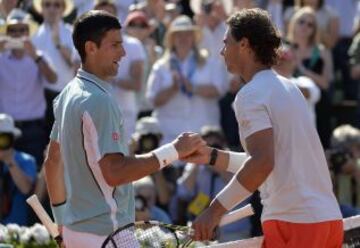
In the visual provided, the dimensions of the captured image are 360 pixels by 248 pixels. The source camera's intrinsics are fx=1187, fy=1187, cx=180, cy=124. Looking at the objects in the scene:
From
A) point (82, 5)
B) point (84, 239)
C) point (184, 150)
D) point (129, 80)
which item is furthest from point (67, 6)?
point (84, 239)

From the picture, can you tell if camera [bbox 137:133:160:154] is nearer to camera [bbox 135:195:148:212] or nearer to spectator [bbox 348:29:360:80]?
camera [bbox 135:195:148:212]

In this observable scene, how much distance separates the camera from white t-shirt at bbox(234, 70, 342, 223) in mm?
5402

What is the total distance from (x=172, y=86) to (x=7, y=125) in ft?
6.08

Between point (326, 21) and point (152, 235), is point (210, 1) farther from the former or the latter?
point (152, 235)

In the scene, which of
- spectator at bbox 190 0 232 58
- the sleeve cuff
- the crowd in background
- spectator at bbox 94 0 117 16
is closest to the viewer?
the sleeve cuff

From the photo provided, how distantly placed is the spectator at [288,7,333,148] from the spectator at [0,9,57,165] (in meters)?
2.42

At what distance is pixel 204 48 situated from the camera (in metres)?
12.3

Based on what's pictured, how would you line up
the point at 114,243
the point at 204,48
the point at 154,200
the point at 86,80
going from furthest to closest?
the point at 204,48 → the point at 154,200 → the point at 86,80 → the point at 114,243

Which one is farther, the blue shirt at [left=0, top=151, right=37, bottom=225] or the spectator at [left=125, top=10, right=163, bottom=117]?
the spectator at [left=125, top=10, right=163, bottom=117]

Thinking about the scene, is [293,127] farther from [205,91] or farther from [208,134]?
[205,91]

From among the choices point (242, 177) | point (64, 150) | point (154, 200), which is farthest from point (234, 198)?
point (154, 200)

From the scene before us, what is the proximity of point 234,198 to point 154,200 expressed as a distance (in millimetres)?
4931

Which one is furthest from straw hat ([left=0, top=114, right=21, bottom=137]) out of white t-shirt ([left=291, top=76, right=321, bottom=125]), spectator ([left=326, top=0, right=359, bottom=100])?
spectator ([left=326, top=0, right=359, bottom=100])

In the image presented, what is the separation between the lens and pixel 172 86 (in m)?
11.6
